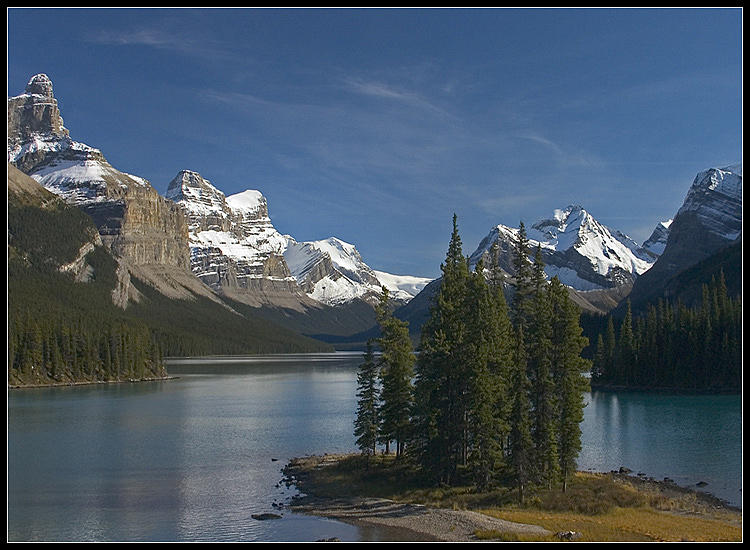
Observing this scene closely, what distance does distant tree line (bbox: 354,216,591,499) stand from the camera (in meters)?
52.8

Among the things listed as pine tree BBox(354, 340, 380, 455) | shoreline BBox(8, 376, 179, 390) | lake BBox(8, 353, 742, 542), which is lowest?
lake BBox(8, 353, 742, 542)

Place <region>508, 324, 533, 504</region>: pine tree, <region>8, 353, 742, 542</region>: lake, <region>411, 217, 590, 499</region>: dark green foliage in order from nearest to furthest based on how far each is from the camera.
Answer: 1. <region>8, 353, 742, 542</region>: lake
2. <region>508, 324, 533, 504</region>: pine tree
3. <region>411, 217, 590, 499</region>: dark green foliage

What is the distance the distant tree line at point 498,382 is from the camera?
5278 cm

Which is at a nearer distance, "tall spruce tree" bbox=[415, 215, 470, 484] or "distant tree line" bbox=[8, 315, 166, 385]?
"tall spruce tree" bbox=[415, 215, 470, 484]

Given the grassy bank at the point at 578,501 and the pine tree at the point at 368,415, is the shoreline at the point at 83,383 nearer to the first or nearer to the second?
the grassy bank at the point at 578,501

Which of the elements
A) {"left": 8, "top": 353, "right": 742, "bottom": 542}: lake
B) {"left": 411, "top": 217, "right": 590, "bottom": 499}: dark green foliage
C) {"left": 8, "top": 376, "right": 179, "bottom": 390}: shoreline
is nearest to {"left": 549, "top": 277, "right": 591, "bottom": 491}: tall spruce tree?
{"left": 411, "top": 217, "right": 590, "bottom": 499}: dark green foliage

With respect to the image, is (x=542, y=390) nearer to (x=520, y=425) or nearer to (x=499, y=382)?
(x=499, y=382)

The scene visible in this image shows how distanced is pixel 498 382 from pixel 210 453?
34.9 m

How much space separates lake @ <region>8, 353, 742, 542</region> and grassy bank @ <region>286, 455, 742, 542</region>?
3.84 m

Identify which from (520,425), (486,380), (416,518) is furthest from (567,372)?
(416,518)

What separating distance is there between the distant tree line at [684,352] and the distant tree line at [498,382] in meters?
99.3

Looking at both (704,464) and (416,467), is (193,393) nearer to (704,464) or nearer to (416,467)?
(416,467)

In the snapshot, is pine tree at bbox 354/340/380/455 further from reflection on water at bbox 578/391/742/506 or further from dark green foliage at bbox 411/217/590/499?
reflection on water at bbox 578/391/742/506

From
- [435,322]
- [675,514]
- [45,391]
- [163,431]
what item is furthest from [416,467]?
[45,391]
